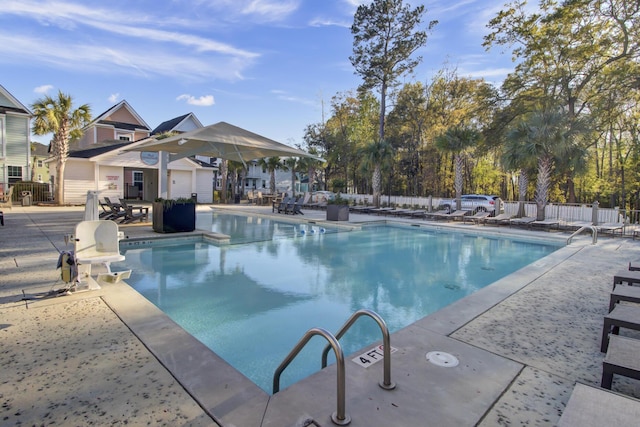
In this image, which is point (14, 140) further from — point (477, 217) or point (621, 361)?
point (621, 361)

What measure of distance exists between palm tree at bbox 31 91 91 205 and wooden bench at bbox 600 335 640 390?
21250mm

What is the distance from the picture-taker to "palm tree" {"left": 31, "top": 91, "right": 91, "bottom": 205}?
1653 centimetres

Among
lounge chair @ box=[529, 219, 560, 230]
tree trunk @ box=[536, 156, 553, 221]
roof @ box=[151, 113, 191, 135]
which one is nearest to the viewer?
lounge chair @ box=[529, 219, 560, 230]

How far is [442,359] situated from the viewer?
8.96 feet

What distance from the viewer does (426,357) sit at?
2.76 meters

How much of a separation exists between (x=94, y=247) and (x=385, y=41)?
70.6ft

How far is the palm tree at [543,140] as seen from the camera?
12555 mm

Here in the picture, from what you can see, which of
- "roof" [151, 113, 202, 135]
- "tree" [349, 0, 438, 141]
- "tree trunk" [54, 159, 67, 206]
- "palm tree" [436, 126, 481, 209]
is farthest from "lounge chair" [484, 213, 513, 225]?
"roof" [151, 113, 202, 135]

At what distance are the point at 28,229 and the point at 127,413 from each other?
10210 millimetres

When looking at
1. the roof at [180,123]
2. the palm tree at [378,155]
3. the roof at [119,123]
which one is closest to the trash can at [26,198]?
the roof at [119,123]

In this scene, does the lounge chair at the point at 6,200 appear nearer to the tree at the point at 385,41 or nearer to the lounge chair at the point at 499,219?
the tree at the point at 385,41

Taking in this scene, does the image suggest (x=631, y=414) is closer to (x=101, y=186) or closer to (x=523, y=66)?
(x=523, y=66)

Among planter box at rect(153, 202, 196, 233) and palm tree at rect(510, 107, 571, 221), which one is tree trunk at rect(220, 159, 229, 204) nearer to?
planter box at rect(153, 202, 196, 233)

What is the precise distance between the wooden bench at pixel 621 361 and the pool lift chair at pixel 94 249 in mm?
4899
